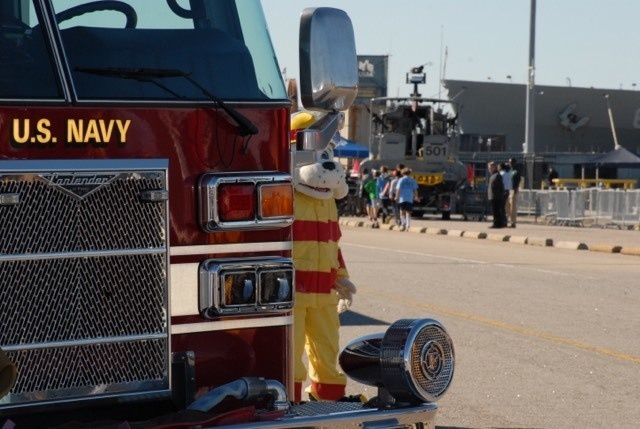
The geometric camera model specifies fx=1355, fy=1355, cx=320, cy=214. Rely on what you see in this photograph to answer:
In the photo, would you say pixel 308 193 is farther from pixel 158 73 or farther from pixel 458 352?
pixel 458 352

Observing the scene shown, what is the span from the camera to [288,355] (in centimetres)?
520

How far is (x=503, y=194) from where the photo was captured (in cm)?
3400

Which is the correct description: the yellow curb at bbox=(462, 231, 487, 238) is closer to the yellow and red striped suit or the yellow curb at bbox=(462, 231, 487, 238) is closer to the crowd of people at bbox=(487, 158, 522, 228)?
the crowd of people at bbox=(487, 158, 522, 228)

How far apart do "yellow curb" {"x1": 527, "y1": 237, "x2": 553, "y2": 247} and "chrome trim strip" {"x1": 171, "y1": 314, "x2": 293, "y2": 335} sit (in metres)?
22.7

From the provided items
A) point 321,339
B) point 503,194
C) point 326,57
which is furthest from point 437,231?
point 326,57

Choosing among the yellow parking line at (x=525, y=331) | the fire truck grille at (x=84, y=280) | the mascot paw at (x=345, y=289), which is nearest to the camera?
the fire truck grille at (x=84, y=280)

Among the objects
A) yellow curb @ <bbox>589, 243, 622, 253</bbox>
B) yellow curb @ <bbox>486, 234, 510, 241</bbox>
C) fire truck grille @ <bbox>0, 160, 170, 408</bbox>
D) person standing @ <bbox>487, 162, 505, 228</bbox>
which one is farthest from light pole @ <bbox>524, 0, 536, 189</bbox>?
fire truck grille @ <bbox>0, 160, 170, 408</bbox>

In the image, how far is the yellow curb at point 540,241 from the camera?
2741cm

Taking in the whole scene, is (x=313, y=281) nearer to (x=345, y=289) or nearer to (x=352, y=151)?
(x=345, y=289)

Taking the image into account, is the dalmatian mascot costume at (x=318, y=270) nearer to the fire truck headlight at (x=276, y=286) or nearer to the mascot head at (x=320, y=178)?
the mascot head at (x=320, y=178)

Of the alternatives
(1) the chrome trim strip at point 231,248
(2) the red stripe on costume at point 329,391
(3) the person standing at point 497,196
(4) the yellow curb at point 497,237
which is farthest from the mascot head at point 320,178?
(3) the person standing at point 497,196

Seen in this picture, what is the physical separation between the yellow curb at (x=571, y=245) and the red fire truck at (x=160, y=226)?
2116 cm

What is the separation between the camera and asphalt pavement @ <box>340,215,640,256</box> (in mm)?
26031

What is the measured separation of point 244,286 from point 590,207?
30176mm
